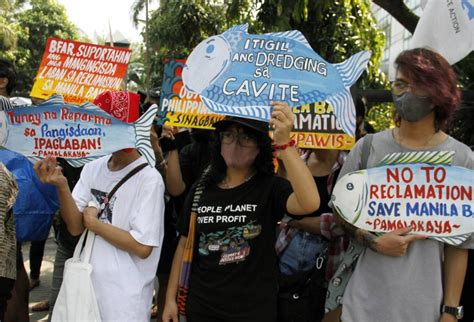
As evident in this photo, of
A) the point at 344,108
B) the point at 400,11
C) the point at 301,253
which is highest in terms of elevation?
the point at 400,11

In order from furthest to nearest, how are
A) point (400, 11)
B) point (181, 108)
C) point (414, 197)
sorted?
point (400, 11), point (181, 108), point (414, 197)

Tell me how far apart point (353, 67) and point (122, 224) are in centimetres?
128

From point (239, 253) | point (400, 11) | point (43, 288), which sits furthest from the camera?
point (43, 288)

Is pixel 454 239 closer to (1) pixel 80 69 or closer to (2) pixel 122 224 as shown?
(2) pixel 122 224

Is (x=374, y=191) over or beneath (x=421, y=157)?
beneath

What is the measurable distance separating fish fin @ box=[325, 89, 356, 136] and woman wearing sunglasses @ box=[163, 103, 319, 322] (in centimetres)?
34

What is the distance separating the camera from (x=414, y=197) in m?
Answer: 2.30

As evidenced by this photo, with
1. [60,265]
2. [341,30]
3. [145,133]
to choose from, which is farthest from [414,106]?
[341,30]

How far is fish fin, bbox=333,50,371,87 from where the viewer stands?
246cm

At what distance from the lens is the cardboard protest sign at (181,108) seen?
322 centimetres

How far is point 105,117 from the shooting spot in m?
2.55

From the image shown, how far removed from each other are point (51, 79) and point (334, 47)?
15.5 feet

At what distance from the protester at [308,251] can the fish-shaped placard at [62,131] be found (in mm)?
996

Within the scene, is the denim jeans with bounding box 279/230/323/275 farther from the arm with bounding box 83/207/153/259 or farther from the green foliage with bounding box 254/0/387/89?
the green foliage with bounding box 254/0/387/89
